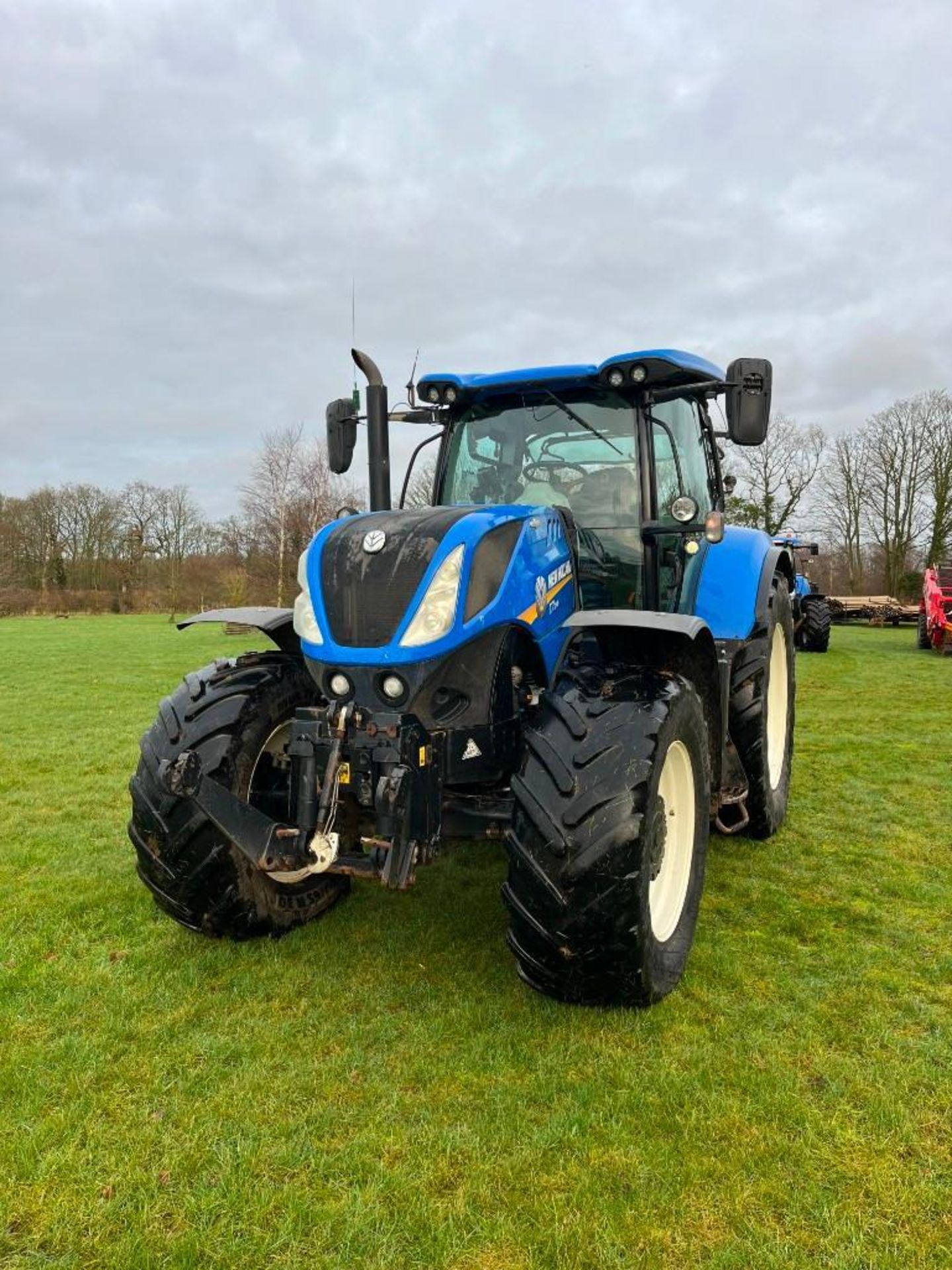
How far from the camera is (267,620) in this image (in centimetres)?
356

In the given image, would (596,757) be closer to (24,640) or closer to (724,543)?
(724,543)

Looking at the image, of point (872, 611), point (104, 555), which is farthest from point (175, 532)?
point (872, 611)

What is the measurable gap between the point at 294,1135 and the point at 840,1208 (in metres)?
1.39

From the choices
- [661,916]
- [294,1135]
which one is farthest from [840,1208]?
[294,1135]

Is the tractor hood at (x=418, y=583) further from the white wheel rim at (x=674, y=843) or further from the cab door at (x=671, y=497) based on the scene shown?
the cab door at (x=671, y=497)

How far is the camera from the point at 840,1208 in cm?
206

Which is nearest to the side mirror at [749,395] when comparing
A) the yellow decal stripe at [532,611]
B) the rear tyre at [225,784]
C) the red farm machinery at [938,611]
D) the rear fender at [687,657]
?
the rear fender at [687,657]

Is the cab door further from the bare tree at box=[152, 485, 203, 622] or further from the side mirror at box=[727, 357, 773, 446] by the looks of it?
the bare tree at box=[152, 485, 203, 622]

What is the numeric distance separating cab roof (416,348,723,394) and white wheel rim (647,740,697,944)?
5.44ft

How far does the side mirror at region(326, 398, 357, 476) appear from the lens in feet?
13.8

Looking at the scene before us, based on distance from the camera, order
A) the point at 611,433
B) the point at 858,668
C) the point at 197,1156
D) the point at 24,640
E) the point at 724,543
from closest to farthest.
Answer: the point at 197,1156 < the point at 611,433 < the point at 724,543 < the point at 858,668 < the point at 24,640

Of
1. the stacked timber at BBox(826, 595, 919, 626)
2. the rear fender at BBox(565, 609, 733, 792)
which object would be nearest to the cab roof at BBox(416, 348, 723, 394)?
the rear fender at BBox(565, 609, 733, 792)

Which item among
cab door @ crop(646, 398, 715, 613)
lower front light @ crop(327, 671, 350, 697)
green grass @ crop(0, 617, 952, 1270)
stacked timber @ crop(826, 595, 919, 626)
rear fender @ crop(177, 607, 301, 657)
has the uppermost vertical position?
cab door @ crop(646, 398, 715, 613)

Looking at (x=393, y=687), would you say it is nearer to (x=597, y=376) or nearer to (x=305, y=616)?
(x=305, y=616)
